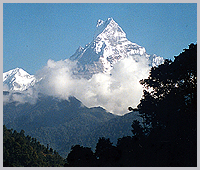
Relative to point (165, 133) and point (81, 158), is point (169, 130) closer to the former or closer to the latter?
point (165, 133)

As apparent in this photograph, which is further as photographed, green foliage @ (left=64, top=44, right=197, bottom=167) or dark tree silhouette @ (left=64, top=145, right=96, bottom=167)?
dark tree silhouette @ (left=64, top=145, right=96, bottom=167)

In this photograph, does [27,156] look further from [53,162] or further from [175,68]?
[175,68]

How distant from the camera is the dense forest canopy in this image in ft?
112

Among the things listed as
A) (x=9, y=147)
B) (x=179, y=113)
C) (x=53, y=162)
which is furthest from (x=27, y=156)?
(x=179, y=113)

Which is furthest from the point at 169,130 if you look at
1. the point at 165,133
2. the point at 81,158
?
the point at 81,158

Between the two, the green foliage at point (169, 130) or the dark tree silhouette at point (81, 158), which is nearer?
the green foliage at point (169, 130)

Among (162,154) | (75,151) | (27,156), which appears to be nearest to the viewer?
(162,154)

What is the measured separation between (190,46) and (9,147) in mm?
89403

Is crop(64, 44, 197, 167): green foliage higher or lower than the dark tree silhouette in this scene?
higher

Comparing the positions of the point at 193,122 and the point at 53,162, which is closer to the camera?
the point at 193,122

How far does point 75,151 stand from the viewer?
36.4 metres

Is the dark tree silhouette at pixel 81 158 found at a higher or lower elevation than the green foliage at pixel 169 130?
lower

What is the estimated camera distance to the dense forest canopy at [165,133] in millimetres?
34062

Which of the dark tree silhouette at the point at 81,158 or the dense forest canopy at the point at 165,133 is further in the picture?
the dark tree silhouette at the point at 81,158
